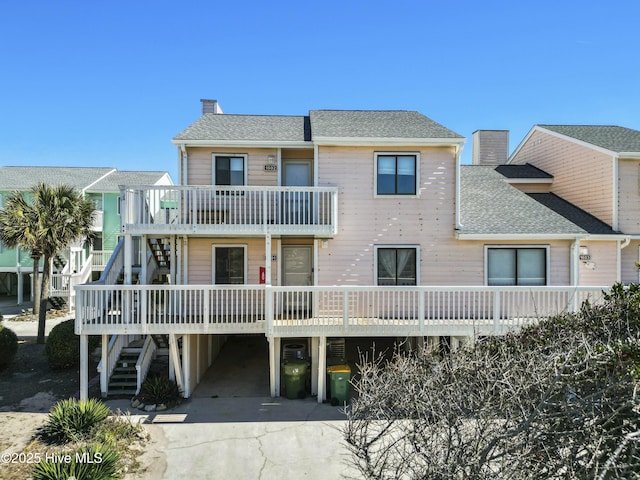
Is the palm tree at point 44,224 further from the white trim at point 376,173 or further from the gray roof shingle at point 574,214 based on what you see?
the gray roof shingle at point 574,214

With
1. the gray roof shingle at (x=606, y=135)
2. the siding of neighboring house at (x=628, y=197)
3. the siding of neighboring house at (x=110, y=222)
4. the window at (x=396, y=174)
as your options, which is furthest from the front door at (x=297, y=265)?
the siding of neighboring house at (x=110, y=222)

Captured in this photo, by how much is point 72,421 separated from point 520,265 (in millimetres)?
12833

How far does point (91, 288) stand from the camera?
33.4ft

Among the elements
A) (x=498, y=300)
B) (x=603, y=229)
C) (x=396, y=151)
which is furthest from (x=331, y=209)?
(x=603, y=229)

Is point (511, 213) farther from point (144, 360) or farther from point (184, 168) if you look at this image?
point (144, 360)

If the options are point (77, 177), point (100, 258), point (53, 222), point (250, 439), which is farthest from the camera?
point (77, 177)

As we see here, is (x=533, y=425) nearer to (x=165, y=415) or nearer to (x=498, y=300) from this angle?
(x=498, y=300)

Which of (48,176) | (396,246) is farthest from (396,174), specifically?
(48,176)

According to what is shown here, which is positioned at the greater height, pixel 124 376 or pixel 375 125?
pixel 375 125

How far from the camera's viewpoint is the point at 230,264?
12.5 metres

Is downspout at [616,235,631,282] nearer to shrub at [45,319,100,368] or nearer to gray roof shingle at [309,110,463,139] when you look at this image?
gray roof shingle at [309,110,463,139]

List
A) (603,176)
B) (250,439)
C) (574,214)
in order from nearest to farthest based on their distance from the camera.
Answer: (250,439), (603,176), (574,214)

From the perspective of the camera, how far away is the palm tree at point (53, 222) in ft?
50.6

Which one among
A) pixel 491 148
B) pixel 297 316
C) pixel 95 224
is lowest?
pixel 297 316
